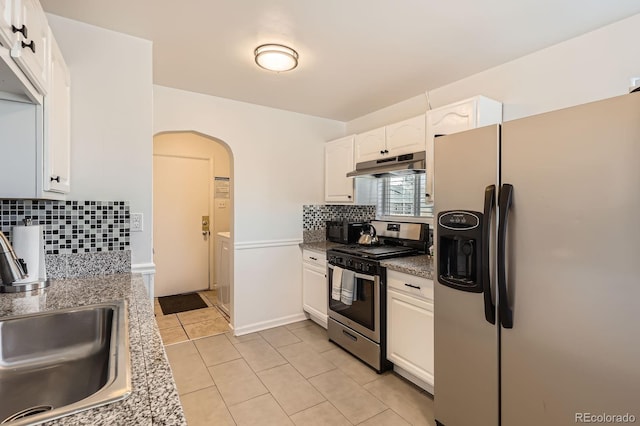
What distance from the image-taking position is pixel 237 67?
241cm

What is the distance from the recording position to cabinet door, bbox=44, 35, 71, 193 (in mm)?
1343

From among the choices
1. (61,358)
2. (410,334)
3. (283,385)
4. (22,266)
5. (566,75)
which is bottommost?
(283,385)

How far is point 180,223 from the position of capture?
4.55m

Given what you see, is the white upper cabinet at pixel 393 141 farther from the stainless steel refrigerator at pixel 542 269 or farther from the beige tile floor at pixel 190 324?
the beige tile floor at pixel 190 324

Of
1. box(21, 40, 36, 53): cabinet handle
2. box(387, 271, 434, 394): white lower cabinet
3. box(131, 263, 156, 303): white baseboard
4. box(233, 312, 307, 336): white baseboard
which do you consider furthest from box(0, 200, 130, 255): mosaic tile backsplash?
box(387, 271, 434, 394): white lower cabinet

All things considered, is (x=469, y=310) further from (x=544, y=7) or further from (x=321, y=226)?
(x=321, y=226)

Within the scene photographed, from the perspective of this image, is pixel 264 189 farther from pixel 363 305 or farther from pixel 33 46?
pixel 33 46

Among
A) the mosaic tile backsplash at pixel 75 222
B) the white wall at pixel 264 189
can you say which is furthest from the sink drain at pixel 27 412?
the white wall at pixel 264 189

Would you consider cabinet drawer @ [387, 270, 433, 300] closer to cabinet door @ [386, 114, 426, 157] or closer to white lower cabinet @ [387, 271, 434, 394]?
white lower cabinet @ [387, 271, 434, 394]

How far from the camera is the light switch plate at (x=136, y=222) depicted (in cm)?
198

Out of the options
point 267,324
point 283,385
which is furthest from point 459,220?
point 267,324

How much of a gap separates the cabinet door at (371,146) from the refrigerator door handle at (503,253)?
62.4 inches

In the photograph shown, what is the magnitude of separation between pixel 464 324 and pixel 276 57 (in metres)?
2.05

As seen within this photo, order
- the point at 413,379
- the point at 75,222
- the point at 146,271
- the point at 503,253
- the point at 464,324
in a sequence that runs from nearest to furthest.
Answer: the point at 503,253
the point at 464,324
the point at 75,222
the point at 146,271
the point at 413,379
